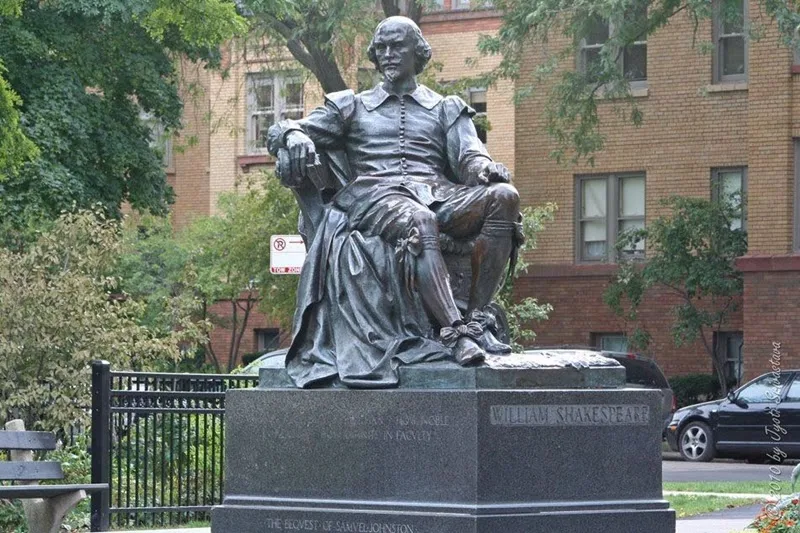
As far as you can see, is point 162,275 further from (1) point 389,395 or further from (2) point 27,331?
(1) point 389,395

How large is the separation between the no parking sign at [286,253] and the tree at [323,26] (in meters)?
10.2

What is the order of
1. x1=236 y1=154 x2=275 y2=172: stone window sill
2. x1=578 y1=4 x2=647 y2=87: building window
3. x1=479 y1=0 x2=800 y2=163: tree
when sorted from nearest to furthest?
1. x1=479 y1=0 x2=800 y2=163: tree
2. x1=578 y1=4 x2=647 y2=87: building window
3. x1=236 y1=154 x2=275 y2=172: stone window sill

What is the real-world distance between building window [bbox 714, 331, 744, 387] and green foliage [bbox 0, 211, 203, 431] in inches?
775

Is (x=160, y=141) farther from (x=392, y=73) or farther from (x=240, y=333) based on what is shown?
(x=392, y=73)

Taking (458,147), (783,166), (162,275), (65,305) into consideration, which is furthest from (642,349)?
(458,147)

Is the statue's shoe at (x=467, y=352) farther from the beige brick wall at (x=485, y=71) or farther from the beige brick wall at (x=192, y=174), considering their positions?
the beige brick wall at (x=192, y=174)

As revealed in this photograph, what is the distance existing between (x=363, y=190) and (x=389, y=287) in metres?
0.71

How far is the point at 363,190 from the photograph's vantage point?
11352 millimetres

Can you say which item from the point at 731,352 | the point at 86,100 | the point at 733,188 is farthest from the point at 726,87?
the point at 86,100

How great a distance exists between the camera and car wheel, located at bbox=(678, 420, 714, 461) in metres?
28.6

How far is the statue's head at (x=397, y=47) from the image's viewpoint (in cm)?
1162

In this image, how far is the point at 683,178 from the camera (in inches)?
1483

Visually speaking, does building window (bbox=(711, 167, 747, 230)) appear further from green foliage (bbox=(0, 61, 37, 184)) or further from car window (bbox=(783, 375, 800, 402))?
green foliage (bbox=(0, 61, 37, 184))

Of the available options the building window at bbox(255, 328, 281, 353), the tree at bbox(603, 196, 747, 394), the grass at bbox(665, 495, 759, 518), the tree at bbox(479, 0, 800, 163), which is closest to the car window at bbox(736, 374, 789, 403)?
the tree at bbox(479, 0, 800, 163)
